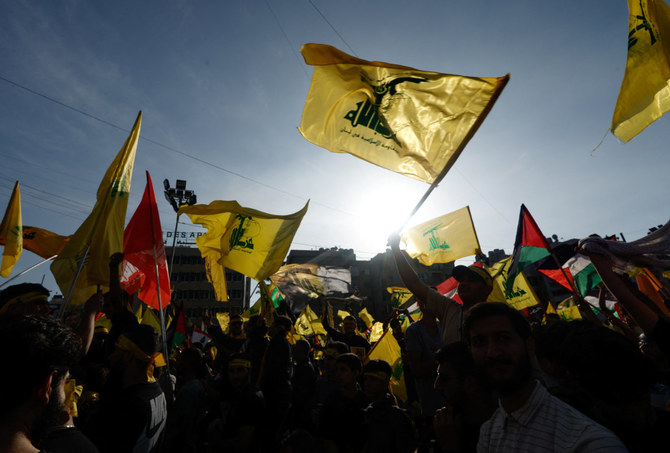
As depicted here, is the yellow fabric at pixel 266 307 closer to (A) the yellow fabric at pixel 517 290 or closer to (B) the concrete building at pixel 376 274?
(A) the yellow fabric at pixel 517 290

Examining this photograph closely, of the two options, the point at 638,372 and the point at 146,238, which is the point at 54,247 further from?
the point at 638,372

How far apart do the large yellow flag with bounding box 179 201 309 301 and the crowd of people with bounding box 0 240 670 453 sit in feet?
5.72

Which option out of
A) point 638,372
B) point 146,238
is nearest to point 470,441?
point 638,372

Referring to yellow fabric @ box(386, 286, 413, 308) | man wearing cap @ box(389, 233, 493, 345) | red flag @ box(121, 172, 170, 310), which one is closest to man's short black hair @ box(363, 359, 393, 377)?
man wearing cap @ box(389, 233, 493, 345)

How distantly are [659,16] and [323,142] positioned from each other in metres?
3.65

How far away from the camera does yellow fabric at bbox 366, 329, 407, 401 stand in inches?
200

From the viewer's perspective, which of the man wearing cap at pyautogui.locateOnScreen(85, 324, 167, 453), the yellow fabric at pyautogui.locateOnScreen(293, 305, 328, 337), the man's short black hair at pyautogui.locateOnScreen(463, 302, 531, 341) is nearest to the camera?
the man's short black hair at pyautogui.locateOnScreen(463, 302, 531, 341)

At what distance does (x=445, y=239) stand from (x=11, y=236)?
9.19 m

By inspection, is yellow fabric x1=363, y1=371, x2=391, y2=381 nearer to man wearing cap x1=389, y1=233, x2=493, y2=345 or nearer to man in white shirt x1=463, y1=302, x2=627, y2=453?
man wearing cap x1=389, y1=233, x2=493, y2=345

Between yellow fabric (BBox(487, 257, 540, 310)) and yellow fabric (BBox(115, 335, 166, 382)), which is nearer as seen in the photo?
yellow fabric (BBox(115, 335, 166, 382))

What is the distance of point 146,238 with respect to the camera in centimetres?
502

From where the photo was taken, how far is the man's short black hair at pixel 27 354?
1.30 m

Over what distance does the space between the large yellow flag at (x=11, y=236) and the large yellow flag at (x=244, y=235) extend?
3245 mm

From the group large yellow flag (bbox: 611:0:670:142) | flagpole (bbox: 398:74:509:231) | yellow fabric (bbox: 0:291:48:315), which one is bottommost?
yellow fabric (bbox: 0:291:48:315)
